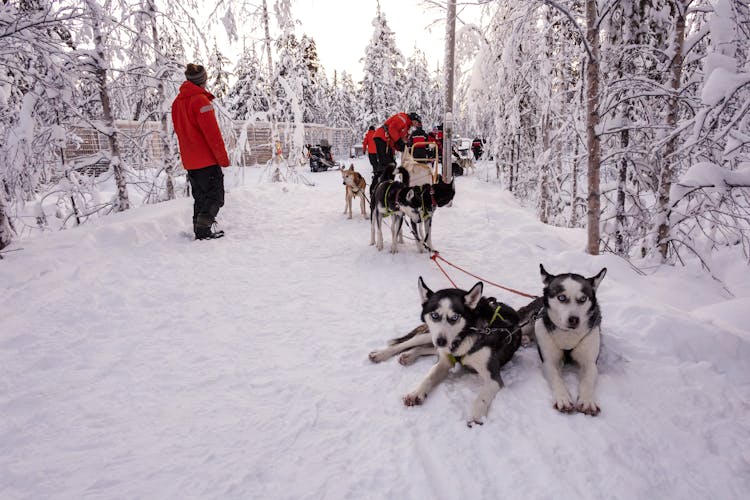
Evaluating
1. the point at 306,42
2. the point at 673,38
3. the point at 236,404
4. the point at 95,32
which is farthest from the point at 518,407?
the point at 306,42

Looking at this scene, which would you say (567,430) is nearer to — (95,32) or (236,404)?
(236,404)

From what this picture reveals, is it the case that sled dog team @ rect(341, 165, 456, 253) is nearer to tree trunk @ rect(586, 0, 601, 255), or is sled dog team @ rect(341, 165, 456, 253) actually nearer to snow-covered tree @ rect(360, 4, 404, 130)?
tree trunk @ rect(586, 0, 601, 255)

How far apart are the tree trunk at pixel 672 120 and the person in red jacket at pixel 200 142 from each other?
20.1 ft

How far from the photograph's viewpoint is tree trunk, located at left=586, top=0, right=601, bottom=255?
4.64 m

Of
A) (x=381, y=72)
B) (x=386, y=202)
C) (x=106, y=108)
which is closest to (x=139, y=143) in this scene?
(x=106, y=108)

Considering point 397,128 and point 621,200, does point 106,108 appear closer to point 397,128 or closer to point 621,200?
point 397,128

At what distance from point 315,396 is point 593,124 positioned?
4784 millimetres

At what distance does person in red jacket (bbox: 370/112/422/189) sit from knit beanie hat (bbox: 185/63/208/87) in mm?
4575

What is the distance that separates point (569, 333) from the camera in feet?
8.16

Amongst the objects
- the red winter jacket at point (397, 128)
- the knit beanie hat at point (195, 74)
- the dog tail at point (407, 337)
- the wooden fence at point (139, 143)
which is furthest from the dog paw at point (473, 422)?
the red winter jacket at point (397, 128)

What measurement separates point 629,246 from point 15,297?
26.5 feet

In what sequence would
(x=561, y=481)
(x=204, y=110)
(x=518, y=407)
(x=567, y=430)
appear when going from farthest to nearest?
(x=204, y=110) < (x=518, y=407) < (x=567, y=430) < (x=561, y=481)

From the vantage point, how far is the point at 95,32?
6.36 meters

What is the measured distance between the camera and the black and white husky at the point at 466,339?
2.45 meters
